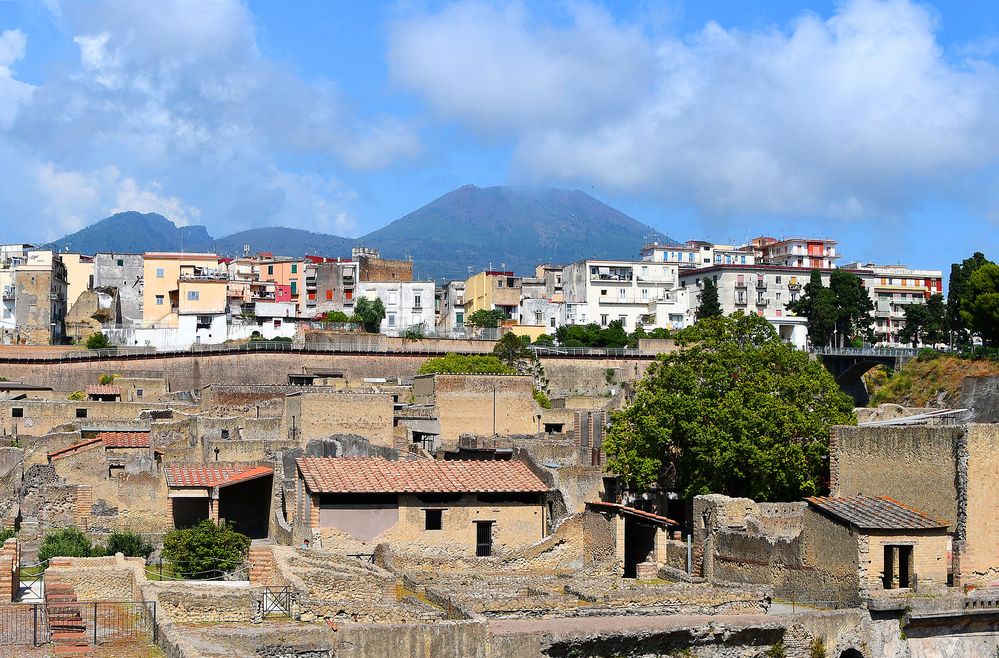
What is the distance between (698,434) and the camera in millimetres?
35219

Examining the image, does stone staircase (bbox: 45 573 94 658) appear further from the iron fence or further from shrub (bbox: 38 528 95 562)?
shrub (bbox: 38 528 95 562)

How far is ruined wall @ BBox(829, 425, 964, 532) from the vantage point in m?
28.2

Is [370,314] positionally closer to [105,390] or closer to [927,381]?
[105,390]

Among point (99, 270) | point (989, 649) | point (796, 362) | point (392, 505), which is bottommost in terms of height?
point (989, 649)

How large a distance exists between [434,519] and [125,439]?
51.7 ft

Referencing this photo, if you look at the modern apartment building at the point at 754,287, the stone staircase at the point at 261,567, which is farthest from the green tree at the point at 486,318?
the stone staircase at the point at 261,567

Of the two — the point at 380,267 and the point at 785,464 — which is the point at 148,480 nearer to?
the point at 785,464

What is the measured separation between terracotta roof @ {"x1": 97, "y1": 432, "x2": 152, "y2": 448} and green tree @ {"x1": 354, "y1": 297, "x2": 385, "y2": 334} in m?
45.2

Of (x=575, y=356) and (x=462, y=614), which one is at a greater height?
(x=575, y=356)

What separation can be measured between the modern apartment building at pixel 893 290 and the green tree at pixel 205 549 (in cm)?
9097

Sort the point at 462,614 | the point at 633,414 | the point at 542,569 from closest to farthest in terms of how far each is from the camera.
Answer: the point at 462,614, the point at 542,569, the point at 633,414

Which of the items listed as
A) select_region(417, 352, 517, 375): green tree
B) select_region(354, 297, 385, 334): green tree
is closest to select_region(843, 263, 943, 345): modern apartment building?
select_region(354, 297, 385, 334): green tree

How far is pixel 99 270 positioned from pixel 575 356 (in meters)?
41.2

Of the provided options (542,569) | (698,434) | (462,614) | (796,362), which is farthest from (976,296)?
(462,614)
